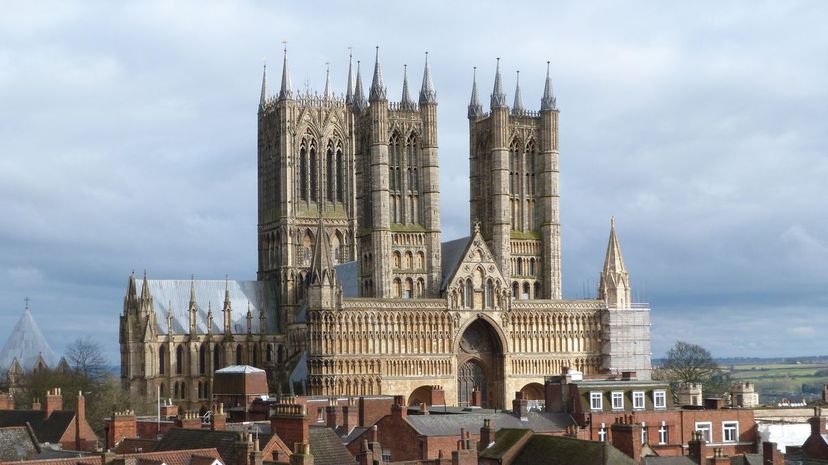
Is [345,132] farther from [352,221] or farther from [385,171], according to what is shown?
[385,171]

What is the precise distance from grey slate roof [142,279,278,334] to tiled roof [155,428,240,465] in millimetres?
79772

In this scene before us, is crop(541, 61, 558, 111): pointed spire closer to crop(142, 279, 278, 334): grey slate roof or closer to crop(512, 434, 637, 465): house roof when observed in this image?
crop(142, 279, 278, 334): grey slate roof

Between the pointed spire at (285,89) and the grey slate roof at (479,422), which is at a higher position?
the pointed spire at (285,89)

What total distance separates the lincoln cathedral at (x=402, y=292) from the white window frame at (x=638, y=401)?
47273mm

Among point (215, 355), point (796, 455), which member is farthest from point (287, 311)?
point (796, 455)

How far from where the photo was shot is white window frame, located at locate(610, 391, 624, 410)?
7488 cm

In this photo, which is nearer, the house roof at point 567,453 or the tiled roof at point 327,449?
the house roof at point 567,453

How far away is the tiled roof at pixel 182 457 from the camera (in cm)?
4719

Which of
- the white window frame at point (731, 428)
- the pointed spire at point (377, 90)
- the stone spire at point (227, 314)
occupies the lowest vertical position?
the white window frame at point (731, 428)

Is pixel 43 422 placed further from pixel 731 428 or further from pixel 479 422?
pixel 731 428

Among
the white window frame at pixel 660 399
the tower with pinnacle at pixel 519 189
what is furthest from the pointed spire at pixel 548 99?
the white window frame at pixel 660 399

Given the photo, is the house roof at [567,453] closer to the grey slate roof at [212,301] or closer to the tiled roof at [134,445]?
the tiled roof at [134,445]

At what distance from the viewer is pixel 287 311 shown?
138 m

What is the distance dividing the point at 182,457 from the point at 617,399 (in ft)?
106
